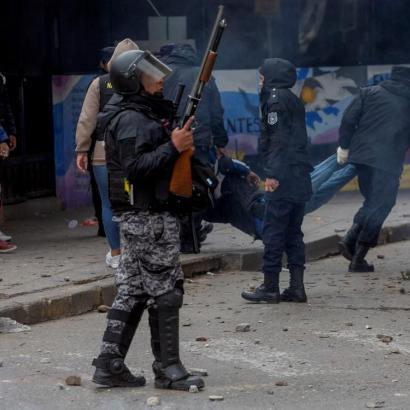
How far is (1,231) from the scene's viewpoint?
393 inches

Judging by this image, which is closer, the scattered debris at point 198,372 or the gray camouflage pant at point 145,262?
the gray camouflage pant at point 145,262

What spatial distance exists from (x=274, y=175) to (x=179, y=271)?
2.00m

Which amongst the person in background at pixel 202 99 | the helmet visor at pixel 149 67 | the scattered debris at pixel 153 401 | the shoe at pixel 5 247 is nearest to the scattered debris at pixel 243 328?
the scattered debris at pixel 153 401

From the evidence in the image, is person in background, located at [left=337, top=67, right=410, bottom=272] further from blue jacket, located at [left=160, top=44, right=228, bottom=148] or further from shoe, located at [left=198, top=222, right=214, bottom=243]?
shoe, located at [left=198, top=222, right=214, bottom=243]

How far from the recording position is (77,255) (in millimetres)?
9086

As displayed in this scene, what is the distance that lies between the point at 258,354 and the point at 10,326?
5.04 ft

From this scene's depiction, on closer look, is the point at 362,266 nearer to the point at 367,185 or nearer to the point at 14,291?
the point at 367,185

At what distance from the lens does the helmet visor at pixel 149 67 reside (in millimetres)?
5629

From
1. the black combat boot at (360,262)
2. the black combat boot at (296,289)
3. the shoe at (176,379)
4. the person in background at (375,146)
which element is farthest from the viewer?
the black combat boot at (360,262)

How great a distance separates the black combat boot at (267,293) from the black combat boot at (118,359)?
2082 mm

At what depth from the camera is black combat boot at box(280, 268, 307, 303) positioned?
7781 mm

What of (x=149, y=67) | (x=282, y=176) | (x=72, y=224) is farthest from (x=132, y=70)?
(x=72, y=224)

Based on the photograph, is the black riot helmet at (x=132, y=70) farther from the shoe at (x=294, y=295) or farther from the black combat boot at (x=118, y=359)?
the shoe at (x=294, y=295)

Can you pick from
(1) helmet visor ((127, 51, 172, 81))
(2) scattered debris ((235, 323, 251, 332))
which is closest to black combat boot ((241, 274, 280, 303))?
(2) scattered debris ((235, 323, 251, 332))
